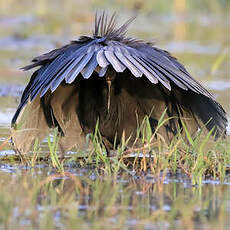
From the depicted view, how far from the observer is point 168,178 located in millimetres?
4531

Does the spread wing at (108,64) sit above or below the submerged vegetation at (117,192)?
above

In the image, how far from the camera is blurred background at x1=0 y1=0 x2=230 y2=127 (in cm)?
921

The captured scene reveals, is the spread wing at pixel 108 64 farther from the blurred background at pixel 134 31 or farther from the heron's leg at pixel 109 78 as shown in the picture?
the blurred background at pixel 134 31

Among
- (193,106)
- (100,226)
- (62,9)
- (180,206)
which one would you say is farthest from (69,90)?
(62,9)

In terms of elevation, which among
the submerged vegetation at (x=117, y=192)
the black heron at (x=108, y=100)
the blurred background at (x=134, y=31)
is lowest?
the submerged vegetation at (x=117, y=192)

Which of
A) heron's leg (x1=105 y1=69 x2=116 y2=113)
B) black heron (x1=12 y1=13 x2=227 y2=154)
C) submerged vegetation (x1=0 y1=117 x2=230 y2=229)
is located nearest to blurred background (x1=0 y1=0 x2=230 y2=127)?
black heron (x1=12 y1=13 x2=227 y2=154)

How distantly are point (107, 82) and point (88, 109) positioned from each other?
0.27m

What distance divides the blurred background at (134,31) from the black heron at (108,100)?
1154mm

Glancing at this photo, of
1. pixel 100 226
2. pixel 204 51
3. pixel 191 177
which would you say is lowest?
pixel 100 226

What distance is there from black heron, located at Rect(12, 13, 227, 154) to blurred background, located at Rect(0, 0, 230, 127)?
1.15 metres

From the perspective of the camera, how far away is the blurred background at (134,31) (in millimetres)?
9211

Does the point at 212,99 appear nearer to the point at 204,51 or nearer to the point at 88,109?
the point at 88,109

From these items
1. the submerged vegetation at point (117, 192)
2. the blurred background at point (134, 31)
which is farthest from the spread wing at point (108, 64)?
the blurred background at point (134, 31)

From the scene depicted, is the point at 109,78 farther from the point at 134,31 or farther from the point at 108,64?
the point at 134,31
